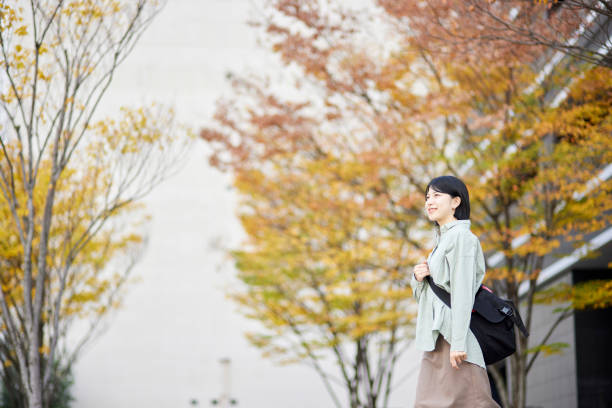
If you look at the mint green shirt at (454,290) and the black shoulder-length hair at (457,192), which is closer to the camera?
the mint green shirt at (454,290)

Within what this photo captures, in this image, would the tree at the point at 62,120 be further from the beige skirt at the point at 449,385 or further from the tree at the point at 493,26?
the beige skirt at the point at 449,385

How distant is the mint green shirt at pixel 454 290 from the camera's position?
2.84 meters

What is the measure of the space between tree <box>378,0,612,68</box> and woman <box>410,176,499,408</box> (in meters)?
2.10

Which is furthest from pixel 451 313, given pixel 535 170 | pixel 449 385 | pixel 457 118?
pixel 457 118

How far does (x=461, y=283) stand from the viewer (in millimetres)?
2859

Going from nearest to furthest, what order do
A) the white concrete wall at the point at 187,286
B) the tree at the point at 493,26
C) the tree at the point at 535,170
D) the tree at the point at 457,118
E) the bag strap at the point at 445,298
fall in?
the bag strap at the point at 445,298, the tree at the point at 493,26, the tree at the point at 535,170, the tree at the point at 457,118, the white concrete wall at the point at 187,286

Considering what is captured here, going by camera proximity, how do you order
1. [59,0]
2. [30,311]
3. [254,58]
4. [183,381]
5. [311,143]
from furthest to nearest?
[254,58]
[183,381]
[311,143]
[30,311]
[59,0]

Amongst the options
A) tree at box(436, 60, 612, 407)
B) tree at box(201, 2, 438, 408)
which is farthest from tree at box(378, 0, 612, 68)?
tree at box(201, 2, 438, 408)

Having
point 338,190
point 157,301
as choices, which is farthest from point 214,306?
point 338,190

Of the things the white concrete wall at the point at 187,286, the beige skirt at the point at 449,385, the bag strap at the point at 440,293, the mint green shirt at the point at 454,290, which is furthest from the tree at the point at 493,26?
the white concrete wall at the point at 187,286

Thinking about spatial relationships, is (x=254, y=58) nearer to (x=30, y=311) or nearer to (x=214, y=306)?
(x=214, y=306)

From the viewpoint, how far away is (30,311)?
6246 millimetres

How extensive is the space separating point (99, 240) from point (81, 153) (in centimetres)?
461

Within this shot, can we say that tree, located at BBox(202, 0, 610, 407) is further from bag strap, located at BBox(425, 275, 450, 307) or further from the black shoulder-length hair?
bag strap, located at BBox(425, 275, 450, 307)
